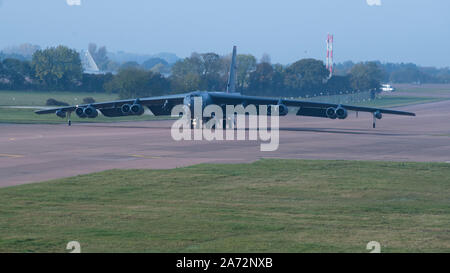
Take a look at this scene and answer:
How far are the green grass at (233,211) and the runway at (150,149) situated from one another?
10.6 ft

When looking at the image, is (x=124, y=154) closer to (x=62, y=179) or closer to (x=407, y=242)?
(x=62, y=179)

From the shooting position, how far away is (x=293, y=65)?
460ft

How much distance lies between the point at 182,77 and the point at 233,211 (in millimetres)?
79371

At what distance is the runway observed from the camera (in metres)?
28.1

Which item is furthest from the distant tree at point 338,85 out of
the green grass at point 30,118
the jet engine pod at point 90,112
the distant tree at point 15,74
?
the jet engine pod at point 90,112

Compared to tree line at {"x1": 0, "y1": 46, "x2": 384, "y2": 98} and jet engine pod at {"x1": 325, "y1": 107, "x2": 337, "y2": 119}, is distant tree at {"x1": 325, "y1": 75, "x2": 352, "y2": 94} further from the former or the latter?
jet engine pod at {"x1": 325, "y1": 107, "x2": 337, "y2": 119}

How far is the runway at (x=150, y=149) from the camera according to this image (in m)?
28.1

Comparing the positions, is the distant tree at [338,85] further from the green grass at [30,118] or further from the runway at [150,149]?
the runway at [150,149]

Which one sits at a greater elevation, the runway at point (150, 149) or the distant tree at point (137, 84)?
the distant tree at point (137, 84)

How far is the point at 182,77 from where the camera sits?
95938 millimetres

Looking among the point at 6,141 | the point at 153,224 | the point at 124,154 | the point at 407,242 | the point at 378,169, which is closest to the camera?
Result: the point at 407,242

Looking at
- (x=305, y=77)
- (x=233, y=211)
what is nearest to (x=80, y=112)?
(x=233, y=211)
